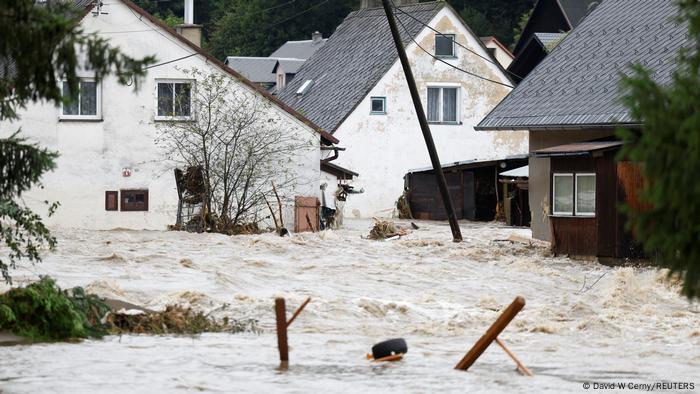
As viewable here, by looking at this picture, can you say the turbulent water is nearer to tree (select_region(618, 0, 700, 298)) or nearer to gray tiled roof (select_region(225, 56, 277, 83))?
tree (select_region(618, 0, 700, 298))

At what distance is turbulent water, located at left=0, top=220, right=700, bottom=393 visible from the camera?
580 inches

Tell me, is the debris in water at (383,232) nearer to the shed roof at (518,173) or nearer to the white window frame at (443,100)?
the shed roof at (518,173)

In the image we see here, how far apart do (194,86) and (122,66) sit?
1075 inches

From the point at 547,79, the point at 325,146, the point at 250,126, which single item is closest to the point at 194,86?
the point at 250,126

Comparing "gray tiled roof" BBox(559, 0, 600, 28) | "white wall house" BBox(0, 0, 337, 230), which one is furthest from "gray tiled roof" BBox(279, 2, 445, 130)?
"gray tiled roof" BBox(559, 0, 600, 28)

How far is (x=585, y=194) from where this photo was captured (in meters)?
28.5

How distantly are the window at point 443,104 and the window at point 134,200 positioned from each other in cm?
1682

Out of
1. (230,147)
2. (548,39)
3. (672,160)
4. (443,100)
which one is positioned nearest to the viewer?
(672,160)

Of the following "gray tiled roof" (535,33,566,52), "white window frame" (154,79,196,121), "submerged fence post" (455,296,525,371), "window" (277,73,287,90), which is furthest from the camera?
"window" (277,73,287,90)

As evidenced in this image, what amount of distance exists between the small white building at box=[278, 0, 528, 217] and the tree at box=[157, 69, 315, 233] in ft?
40.4

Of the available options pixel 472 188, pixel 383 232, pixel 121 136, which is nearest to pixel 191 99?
pixel 121 136

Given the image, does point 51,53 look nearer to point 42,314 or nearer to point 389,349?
point 389,349

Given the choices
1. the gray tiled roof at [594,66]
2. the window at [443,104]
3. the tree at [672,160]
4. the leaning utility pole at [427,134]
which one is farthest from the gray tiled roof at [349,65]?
the tree at [672,160]

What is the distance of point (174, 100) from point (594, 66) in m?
11.4
